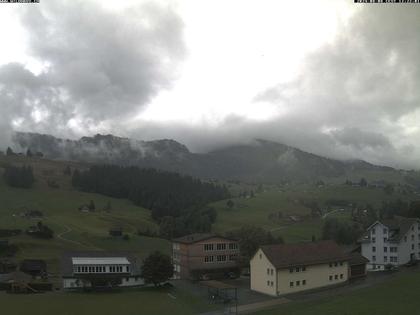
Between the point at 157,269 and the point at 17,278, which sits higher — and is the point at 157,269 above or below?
above

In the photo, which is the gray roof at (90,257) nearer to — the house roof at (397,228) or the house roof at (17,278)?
the house roof at (17,278)

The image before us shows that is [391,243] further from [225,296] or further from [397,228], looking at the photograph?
[225,296]

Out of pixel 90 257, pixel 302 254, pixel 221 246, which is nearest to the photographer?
pixel 302 254

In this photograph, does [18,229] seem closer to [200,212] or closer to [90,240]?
[90,240]

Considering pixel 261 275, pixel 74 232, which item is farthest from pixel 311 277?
pixel 74 232

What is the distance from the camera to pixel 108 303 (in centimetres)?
6938

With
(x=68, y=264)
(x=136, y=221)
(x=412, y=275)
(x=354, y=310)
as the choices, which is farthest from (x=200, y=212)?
(x=354, y=310)

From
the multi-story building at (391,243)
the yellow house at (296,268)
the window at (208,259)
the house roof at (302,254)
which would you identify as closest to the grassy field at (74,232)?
the window at (208,259)

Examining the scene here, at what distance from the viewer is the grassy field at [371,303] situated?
170ft

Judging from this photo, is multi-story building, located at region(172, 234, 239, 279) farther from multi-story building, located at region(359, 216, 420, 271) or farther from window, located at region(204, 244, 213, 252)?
multi-story building, located at region(359, 216, 420, 271)

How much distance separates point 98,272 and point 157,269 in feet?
40.9

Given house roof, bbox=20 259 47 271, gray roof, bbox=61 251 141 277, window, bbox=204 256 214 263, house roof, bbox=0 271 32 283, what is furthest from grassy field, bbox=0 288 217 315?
house roof, bbox=20 259 47 271

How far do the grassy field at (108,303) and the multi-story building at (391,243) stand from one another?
42383mm

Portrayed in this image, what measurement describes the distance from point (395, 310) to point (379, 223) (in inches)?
1992
